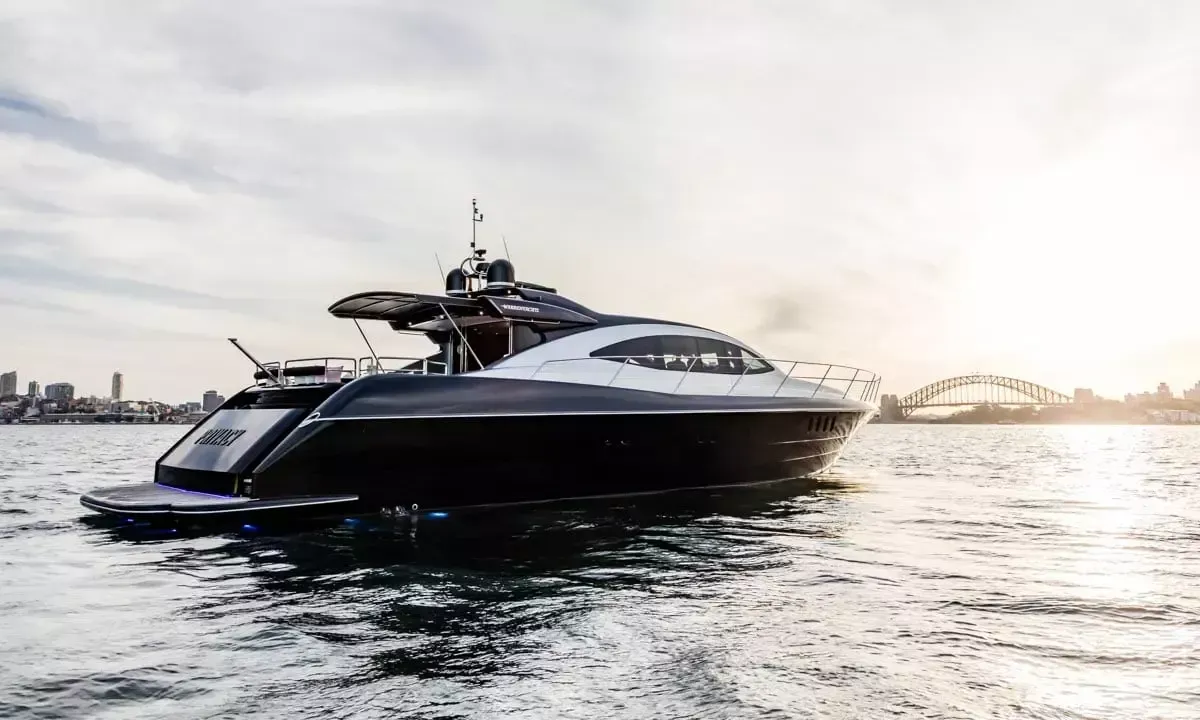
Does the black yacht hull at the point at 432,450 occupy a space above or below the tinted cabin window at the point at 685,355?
below

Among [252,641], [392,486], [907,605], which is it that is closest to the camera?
[252,641]

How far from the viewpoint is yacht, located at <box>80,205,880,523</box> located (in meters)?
8.88

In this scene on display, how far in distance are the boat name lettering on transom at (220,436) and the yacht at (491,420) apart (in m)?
0.04

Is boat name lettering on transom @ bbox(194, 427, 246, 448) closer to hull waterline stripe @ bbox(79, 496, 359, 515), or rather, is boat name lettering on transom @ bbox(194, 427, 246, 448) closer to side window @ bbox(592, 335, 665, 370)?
hull waterline stripe @ bbox(79, 496, 359, 515)

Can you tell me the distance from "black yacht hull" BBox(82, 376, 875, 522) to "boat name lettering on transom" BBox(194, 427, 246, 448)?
0.03 m

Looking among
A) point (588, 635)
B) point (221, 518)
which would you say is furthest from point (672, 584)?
point (221, 518)

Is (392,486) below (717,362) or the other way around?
below

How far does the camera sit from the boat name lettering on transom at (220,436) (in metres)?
9.69

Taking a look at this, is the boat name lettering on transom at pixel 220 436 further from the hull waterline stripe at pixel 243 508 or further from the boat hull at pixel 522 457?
the boat hull at pixel 522 457

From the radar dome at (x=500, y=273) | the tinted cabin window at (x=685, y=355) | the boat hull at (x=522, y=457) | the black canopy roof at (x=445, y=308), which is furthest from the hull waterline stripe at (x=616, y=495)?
the radar dome at (x=500, y=273)

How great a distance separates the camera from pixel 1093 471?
72.8 feet

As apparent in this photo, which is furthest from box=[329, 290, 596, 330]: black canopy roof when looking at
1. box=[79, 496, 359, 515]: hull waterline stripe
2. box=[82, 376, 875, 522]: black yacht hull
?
box=[79, 496, 359, 515]: hull waterline stripe

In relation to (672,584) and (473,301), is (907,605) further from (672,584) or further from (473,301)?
(473,301)

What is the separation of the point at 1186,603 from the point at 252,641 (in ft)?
22.2
